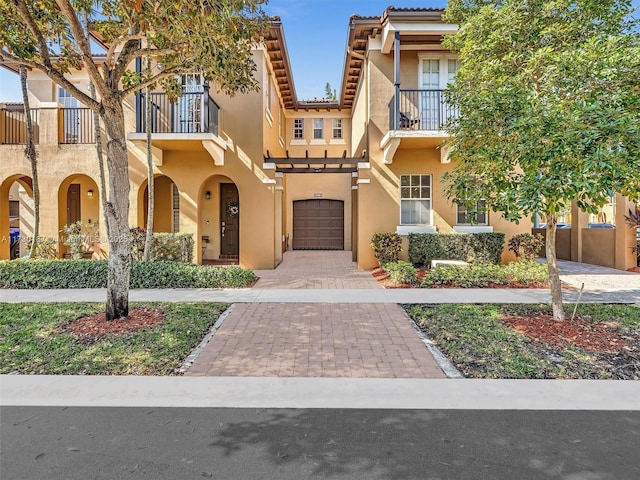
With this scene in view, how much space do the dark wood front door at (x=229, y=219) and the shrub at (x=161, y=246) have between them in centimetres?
311

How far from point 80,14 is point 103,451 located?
6.90 metres

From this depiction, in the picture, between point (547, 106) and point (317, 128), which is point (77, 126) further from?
point (547, 106)

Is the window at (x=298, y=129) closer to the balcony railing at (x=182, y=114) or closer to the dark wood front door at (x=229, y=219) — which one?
the dark wood front door at (x=229, y=219)

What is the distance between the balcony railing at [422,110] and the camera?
1127cm

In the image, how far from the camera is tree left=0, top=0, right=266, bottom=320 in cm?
525

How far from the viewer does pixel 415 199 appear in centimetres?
1206

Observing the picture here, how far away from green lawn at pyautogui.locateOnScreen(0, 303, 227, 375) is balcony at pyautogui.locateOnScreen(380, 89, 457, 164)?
7206mm

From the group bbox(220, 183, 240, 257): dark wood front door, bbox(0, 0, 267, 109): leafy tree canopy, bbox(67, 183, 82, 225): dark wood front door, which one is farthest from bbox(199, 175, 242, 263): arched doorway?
bbox(0, 0, 267, 109): leafy tree canopy

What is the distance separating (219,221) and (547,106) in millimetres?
11555

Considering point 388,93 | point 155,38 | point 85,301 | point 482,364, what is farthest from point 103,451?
point 388,93

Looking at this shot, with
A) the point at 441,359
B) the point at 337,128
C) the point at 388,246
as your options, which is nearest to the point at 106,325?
the point at 441,359

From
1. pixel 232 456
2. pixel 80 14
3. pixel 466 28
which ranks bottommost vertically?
pixel 232 456

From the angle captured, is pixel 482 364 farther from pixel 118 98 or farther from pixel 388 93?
pixel 388 93

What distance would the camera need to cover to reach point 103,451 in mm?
2816
